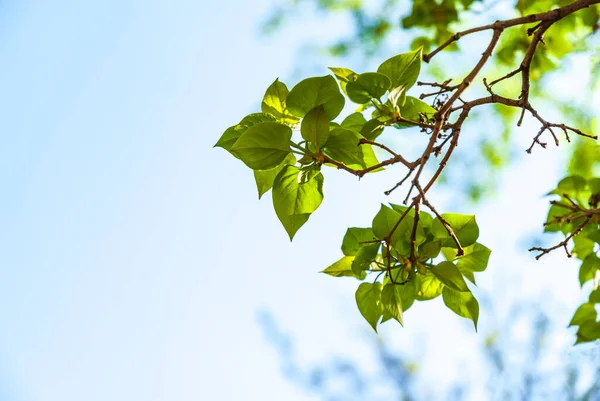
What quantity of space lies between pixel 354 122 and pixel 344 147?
0.12ft

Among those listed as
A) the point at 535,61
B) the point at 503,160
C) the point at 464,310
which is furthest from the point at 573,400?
the point at 464,310

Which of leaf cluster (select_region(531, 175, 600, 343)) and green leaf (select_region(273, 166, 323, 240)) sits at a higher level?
leaf cluster (select_region(531, 175, 600, 343))

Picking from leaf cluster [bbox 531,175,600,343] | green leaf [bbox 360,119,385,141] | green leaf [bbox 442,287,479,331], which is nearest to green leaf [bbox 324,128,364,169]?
green leaf [bbox 360,119,385,141]

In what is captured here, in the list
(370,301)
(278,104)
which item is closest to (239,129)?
(278,104)

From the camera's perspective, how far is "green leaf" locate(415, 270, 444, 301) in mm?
419

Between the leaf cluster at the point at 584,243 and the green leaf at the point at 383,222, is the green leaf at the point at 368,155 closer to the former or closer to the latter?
the green leaf at the point at 383,222

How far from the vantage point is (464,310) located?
0.41 meters

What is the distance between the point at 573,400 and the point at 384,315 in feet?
9.69

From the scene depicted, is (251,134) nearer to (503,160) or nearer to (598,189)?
(598,189)

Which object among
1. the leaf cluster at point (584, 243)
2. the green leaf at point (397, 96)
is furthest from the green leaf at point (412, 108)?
the leaf cluster at point (584, 243)

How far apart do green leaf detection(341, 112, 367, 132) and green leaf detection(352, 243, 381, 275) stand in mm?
82

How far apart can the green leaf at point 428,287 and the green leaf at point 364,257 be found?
1.6 inches

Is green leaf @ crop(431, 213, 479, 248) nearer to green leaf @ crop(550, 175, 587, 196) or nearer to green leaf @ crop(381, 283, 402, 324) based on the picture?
green leaf @ crop(381, 283, 402, 324)

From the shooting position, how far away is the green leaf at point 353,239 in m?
0.43
